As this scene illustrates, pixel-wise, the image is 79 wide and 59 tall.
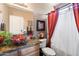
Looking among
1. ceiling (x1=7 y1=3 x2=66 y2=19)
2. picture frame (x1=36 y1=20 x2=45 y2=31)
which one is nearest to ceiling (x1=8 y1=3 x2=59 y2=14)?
ceiling (x1=7 y1=3 x2=66 y2=19)

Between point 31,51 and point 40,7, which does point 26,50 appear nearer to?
point 31,51

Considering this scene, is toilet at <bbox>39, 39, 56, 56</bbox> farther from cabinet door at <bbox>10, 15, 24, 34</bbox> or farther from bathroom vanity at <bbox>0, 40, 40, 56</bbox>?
cabinet door at <bbox>10, 15, 24, 34</bbox>

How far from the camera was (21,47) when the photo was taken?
156 cm

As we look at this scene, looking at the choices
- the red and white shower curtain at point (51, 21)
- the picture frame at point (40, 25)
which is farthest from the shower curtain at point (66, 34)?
the picture frame at point (40, 25)

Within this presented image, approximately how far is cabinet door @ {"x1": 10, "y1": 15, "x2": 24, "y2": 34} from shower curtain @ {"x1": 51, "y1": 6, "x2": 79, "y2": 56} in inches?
17.1

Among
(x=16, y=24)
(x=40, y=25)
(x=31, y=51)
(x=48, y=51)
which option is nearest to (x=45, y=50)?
(x=48, y=51)

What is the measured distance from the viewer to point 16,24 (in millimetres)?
1552

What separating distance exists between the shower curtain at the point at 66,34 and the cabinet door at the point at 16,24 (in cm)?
44

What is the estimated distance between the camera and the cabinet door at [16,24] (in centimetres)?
153

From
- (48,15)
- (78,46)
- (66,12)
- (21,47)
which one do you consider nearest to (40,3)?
(48,15)

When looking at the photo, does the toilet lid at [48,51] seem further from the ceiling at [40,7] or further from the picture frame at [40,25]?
the ceiling at [40,7]

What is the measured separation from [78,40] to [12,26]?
2.69ft

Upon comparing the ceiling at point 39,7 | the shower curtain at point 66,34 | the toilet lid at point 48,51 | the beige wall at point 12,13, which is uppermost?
the ceiling at point 39,7

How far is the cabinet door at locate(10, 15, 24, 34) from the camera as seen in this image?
1.53 metres
